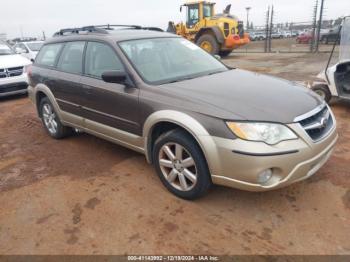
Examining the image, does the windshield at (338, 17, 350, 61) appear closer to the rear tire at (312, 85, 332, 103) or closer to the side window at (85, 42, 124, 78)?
the rear tire at (312, 85, 332, 103)

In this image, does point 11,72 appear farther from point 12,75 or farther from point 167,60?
point 167,60

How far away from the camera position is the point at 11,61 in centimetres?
852

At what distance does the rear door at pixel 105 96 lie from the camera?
11.4 feet

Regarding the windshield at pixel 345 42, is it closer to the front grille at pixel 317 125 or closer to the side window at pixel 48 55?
the front grille at pixel 317 125

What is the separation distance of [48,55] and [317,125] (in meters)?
4.08

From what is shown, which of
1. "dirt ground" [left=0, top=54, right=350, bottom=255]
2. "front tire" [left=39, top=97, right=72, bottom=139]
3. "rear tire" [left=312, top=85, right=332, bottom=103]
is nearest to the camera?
"dirt ground" [left=0, top=54, right=350, bottom=255]

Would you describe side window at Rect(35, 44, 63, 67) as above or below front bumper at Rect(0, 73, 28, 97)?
above

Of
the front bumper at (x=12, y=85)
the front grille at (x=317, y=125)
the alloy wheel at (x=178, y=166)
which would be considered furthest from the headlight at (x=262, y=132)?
the front bumper at (x=12, y=85)

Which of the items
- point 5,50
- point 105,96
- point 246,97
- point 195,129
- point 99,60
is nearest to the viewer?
point 195,129

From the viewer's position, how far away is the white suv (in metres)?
8.12

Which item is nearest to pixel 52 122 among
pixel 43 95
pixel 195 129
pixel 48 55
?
pixel 43 95

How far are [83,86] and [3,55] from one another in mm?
6413

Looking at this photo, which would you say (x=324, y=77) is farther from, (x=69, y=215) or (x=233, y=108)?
(x=69, y=215)

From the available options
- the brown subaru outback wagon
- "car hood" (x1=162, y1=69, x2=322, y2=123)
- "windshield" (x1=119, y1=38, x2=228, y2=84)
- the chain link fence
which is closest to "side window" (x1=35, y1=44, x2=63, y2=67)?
the brown subaru outback wagon
